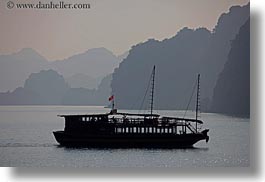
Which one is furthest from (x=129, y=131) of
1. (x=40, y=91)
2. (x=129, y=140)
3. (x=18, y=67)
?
(x=18, y=67)

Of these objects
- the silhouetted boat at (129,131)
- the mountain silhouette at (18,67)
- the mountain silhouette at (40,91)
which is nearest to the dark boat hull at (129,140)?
the silhouetted boat at (129,131)

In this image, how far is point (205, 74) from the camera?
8.73ft

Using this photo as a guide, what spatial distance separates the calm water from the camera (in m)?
2.58

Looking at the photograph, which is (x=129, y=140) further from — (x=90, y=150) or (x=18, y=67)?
(x=18, y=67)

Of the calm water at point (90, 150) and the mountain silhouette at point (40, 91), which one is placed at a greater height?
the mountain silhouette at point (40, 91)

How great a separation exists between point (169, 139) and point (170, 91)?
18 centimetres

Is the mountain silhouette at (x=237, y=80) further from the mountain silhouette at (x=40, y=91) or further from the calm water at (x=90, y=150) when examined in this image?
the mountain silhouette at (x=40, y=91)

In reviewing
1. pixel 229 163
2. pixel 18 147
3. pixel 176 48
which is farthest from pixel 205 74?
pixel 18 147

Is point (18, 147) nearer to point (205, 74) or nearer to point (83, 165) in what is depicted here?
point (83, 165)

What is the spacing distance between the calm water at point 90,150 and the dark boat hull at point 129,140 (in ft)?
0.07

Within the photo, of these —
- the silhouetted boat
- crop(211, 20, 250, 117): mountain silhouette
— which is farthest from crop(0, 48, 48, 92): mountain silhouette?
crop(211, 20, 250, 117): mountain silhouette

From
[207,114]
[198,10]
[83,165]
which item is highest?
[198,10]

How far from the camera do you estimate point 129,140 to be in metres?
2.66

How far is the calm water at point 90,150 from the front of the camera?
2582 mm
